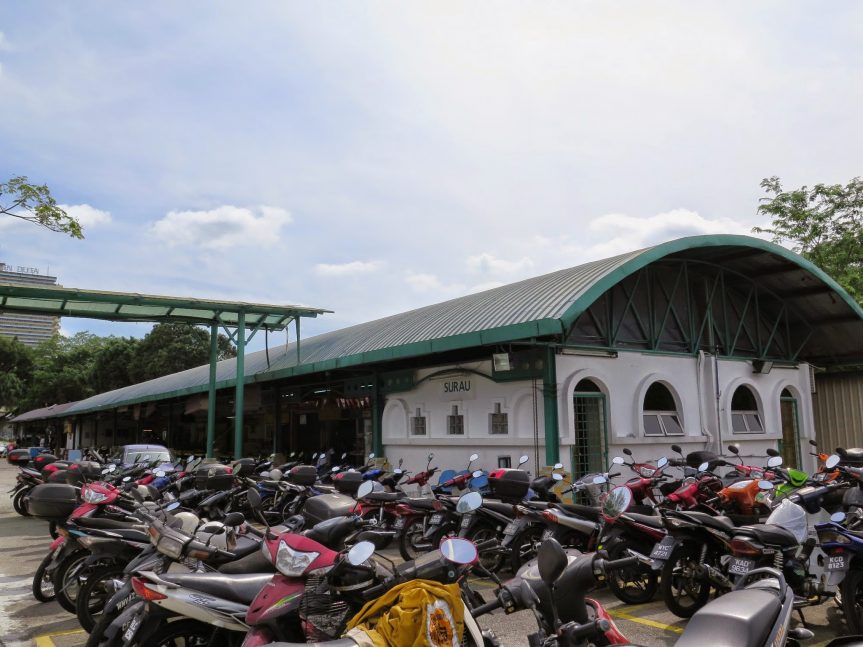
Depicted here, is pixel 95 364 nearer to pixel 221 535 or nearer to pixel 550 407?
pixel 550 407

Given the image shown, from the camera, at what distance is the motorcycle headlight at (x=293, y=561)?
4.06 meters

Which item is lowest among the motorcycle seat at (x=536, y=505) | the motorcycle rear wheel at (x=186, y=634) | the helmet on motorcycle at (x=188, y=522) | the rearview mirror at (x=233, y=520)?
the motorcycle rear wheel at (x=186, y=634)

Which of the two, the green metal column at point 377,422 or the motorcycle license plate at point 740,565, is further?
the green metal column at point 377,422

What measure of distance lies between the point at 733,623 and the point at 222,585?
2949mm

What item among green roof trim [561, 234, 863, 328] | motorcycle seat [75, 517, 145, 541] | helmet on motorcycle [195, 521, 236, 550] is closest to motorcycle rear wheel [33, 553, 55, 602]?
motorcycle seat [75, 517, 145, 541]

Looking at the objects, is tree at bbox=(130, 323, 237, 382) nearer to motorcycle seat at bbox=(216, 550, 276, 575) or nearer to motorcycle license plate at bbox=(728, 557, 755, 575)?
motorcycle seat at bbox=(216, 550, 276, 575)

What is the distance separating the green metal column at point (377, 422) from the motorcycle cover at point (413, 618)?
1174 cm

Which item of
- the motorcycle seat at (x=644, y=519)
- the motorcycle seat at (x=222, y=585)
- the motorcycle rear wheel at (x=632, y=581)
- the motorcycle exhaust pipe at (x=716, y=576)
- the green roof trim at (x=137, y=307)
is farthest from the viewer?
the green roof trim at (x=137, y=307)

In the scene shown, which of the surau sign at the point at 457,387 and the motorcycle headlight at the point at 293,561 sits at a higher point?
the surau sign at the point at 457,387

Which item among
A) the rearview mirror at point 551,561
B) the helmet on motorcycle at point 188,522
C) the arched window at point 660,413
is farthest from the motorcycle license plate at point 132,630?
the arched window at point 660,413

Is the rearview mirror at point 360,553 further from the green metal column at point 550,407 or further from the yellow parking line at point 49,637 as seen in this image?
the green metal column at point 550,407

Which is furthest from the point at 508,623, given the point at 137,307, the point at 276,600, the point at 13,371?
the point at 13,371

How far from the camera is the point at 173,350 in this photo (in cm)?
4875

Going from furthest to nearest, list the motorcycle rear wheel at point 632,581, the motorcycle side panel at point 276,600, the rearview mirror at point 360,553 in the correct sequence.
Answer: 1. the motorcycle rear wheel at point 632,581
2. the motorcycle side panel at point 276,600
3. the rearview mirror at point 360,553
